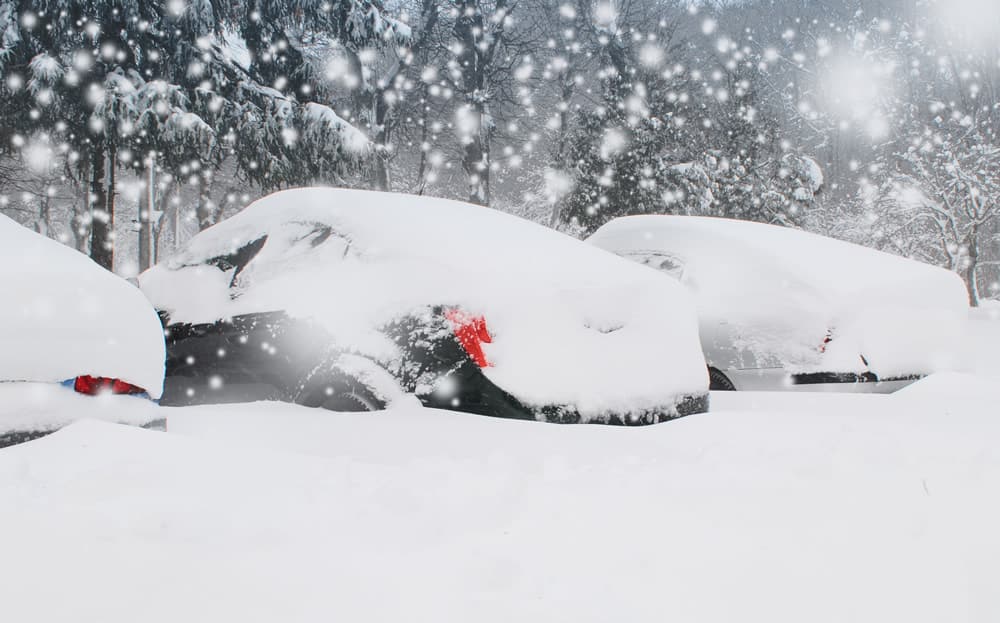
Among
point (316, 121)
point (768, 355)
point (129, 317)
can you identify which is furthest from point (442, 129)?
point (129, 317)

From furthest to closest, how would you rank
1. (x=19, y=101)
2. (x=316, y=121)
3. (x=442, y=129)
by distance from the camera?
(x=442, y=129)
(x=316, y=121)
(x=19, y=101)

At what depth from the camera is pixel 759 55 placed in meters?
24.2

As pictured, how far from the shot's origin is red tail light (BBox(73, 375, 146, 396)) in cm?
250

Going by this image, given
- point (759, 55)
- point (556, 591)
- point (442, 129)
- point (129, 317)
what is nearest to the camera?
point (556, 591)

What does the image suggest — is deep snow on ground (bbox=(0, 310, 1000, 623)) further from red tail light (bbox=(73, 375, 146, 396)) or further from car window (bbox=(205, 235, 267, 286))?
car window (bbox=(205, 235, 267, 286))

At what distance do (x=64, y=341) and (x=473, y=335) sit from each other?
4.92 ft

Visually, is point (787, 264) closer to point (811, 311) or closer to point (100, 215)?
point (811, 311)

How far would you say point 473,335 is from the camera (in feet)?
9.87

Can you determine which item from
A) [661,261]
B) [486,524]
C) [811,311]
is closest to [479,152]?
[661,261]

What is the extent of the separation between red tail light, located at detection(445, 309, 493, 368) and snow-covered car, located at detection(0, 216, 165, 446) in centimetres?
119

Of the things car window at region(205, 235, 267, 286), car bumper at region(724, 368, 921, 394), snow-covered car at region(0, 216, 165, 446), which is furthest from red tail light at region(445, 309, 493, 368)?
car bumper at region(724, 368, 921, 394)

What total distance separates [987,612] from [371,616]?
1453 millimetres

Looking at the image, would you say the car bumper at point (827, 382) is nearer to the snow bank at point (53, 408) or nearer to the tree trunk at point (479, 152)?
the snow bank at point (53, 408)

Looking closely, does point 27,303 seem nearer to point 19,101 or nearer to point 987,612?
point 987,612
